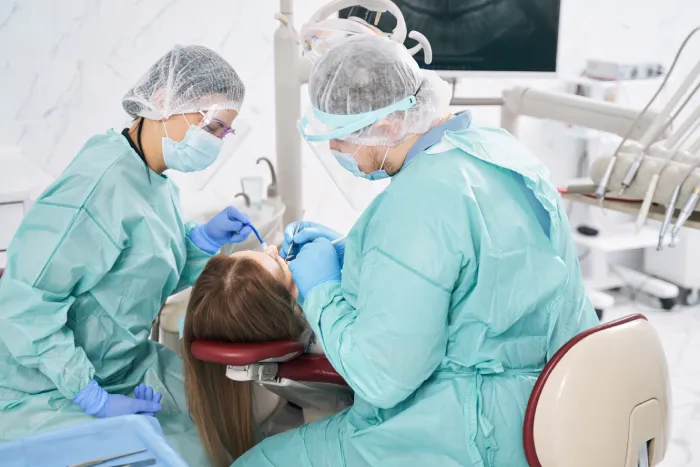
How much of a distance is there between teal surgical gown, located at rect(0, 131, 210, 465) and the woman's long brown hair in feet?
0.29

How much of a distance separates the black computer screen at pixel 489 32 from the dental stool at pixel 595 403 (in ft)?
6.02

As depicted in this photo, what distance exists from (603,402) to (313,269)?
624 mm

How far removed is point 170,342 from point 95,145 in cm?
73

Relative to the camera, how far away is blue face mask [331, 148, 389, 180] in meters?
1.59

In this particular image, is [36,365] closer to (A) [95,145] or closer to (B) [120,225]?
(B) [120,225]

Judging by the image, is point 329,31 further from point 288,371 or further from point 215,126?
point 288,371

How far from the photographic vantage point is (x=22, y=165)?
2.88 m

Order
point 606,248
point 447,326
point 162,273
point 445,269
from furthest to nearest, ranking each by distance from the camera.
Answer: point 606,248 < point 162,273 < point 447,326 < point 445,269

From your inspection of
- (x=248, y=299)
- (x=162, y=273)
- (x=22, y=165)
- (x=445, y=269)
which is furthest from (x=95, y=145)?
(x=22, y=165)

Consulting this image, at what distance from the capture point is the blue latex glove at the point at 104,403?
177 centimetres

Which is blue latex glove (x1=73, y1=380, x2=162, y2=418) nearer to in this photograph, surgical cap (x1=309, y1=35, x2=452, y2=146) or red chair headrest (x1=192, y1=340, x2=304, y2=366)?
red chair headrest (x1=192, y1=340, x2=304, y2=366)

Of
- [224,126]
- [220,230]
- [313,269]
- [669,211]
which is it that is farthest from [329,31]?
[669,211]

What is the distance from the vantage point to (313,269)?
1.59m

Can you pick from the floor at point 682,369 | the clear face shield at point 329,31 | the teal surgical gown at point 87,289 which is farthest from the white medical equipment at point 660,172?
the floor at point 682,369
